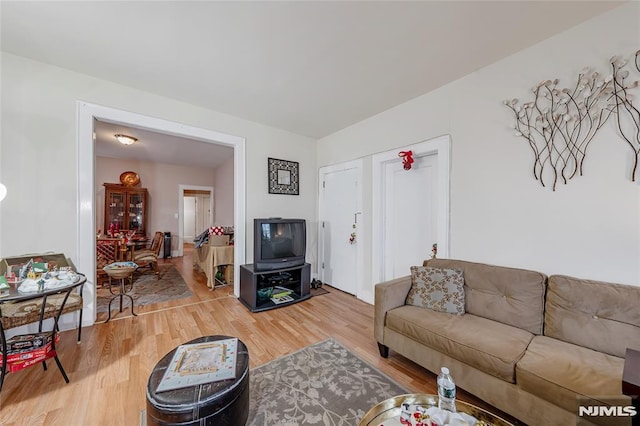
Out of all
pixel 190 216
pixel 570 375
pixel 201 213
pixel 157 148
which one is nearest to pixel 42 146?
pixel 157 148

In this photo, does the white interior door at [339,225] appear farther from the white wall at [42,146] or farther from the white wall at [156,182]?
the white wall at [156,182]

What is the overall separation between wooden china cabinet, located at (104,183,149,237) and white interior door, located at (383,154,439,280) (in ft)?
19.8

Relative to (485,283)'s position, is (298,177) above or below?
above

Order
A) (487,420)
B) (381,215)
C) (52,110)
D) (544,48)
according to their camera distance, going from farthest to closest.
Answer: (381,215), (52,110), (544,48), (487,420)

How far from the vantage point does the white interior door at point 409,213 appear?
106 inches

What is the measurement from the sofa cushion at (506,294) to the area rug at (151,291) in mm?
3590

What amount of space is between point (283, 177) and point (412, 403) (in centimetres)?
329

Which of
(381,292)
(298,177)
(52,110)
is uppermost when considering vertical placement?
(52,110)

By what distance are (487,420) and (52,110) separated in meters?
4.01

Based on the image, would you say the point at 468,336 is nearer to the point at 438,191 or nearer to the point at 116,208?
the point at 438,191

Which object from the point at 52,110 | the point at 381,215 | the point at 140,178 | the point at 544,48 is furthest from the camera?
the point at 140,178

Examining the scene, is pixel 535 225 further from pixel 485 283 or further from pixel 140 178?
pixel 140 178

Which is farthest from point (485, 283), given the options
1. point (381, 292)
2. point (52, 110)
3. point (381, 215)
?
point (52, 110)

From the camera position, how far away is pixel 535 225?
1.90 m
